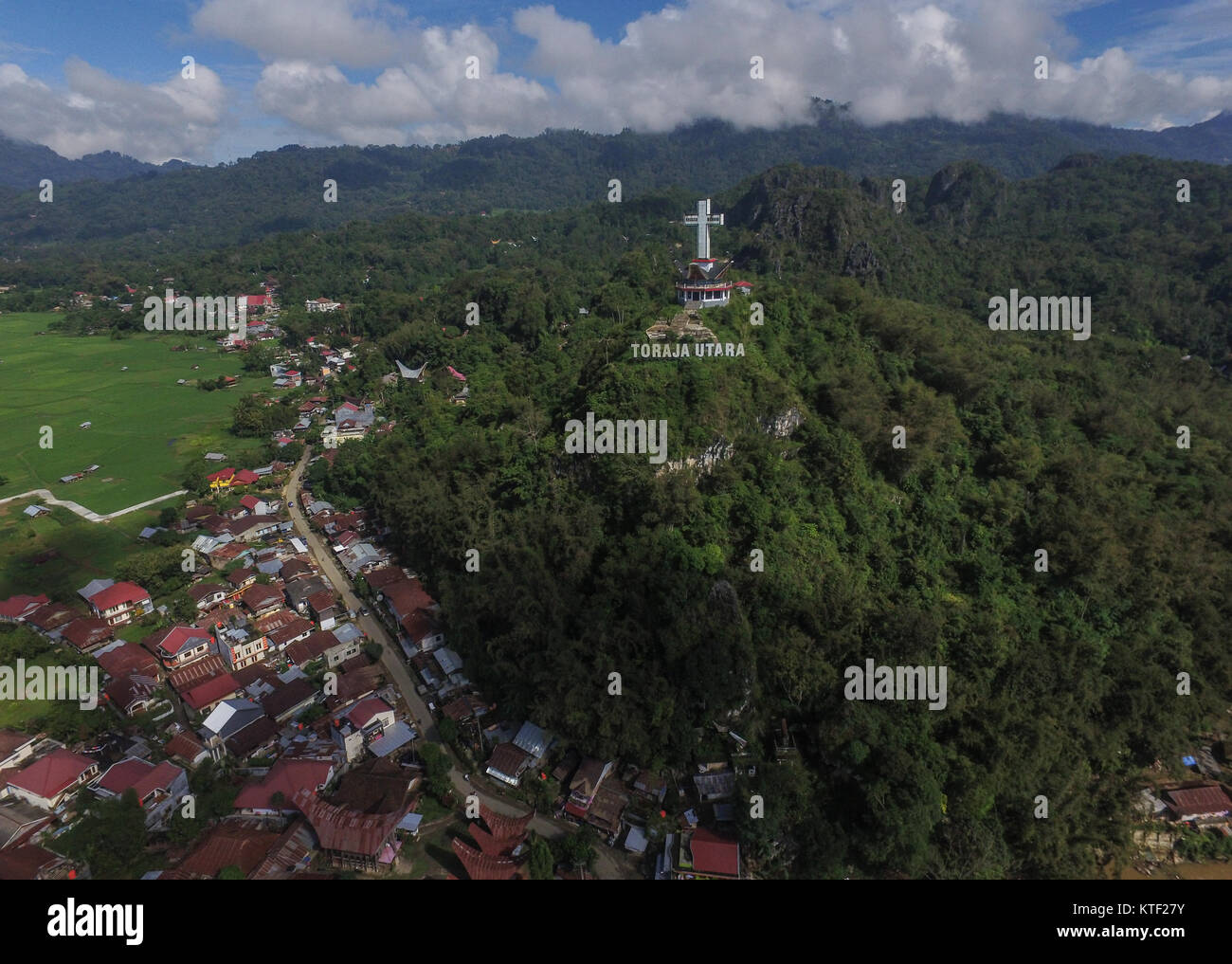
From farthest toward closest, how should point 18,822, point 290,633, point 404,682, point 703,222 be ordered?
point 703,222, point 290,633, point 404,682, point 18,822

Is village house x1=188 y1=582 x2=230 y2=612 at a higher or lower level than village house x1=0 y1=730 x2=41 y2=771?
higher

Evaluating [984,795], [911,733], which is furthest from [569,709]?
[984,795]

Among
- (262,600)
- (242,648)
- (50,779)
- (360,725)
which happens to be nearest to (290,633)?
(242,648)

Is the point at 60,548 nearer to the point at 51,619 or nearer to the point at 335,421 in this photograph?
the point at 51,619

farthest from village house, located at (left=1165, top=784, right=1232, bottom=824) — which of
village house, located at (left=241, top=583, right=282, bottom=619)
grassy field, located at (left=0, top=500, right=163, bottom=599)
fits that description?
grassy field, located at (left=0, top=500, right=163, bottom=599)

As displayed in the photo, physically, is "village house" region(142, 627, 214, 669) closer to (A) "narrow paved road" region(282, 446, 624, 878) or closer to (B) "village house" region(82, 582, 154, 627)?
(B) "village house" region(82, 582, 154, 627)

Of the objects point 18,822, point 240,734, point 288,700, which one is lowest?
point 18,822
